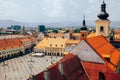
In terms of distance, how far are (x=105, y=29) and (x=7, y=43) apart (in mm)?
53497

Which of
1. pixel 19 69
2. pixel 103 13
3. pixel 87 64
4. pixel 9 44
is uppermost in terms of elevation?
pixel 103 13

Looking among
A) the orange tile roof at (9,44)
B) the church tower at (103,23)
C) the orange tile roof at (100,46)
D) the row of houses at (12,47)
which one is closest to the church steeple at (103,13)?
the church tower at (103,23)

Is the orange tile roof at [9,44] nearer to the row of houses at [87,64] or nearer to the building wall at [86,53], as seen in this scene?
the row of houses at [87,64]

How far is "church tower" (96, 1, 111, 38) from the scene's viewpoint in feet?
198

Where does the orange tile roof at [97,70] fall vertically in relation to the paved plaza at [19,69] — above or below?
above

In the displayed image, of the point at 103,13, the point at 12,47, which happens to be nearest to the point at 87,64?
the point at 103,13

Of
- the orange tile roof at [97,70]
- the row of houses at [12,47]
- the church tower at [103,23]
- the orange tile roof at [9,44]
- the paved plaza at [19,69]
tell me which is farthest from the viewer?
the orange tile roof at [9,44]

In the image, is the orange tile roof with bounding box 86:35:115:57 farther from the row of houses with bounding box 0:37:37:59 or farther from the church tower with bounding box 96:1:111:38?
the row of houses with bounding box 0:37:37:59

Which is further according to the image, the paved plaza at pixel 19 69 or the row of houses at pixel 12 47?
the row of houses at pixel 12 47

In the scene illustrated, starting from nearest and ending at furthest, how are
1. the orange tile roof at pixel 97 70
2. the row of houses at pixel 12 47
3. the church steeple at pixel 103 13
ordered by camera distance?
1. the orange tile roof at pixel 97 70
2. the church steeple at pixel 103 13
3. the row of houses at pixel 12 47

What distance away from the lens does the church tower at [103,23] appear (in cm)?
6036

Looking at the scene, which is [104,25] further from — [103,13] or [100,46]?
[100,46]

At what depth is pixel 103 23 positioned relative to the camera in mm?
61000

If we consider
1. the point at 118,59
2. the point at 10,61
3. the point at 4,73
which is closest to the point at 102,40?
the point at 118,59
